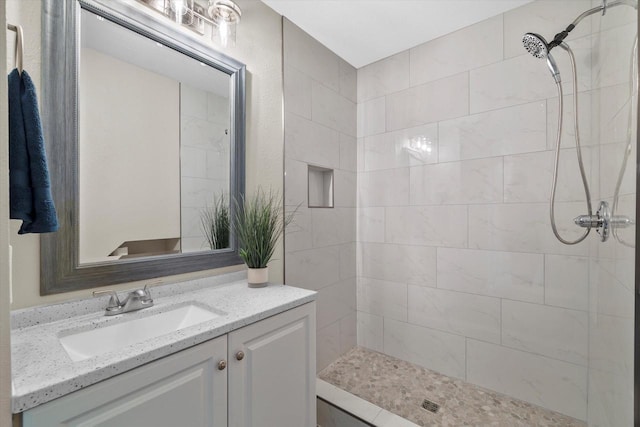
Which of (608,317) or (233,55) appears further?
(233,55)

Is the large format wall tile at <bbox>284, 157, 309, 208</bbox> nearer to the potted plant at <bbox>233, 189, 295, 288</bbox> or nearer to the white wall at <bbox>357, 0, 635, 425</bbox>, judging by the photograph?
the potted plant at <bbox>233, 189, 295, 288</bbox>

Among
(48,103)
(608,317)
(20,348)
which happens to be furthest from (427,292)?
(48,103)

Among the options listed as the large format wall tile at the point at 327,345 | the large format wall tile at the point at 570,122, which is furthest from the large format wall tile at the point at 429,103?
the large format wall tile at the point at 327,345

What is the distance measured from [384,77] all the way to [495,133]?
96cm

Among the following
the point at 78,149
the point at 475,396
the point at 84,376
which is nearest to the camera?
the point at 84,376

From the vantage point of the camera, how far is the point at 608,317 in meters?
1.09

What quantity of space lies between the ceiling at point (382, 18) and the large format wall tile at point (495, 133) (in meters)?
0.61

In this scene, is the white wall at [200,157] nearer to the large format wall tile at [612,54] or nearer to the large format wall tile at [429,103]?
the large format wall tile at [429,103]

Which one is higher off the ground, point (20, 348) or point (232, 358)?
point (20, 348)

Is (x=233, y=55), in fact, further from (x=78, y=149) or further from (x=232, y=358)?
(x=232, y=358)

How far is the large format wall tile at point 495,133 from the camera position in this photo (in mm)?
1649

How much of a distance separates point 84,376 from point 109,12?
127cm

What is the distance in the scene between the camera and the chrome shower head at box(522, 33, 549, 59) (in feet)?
4.21

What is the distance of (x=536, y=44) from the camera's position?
130 centimetres
